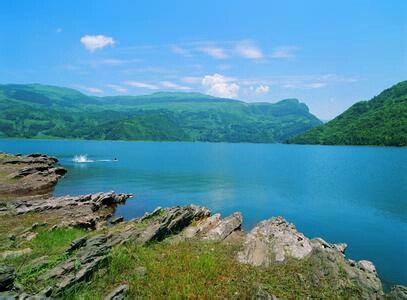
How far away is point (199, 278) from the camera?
24.2 meters

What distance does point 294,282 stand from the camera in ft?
78.6

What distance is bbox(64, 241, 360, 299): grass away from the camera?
2194cm

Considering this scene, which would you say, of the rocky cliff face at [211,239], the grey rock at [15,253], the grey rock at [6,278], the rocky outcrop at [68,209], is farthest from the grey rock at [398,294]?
the rocky outcrop at [68,209]

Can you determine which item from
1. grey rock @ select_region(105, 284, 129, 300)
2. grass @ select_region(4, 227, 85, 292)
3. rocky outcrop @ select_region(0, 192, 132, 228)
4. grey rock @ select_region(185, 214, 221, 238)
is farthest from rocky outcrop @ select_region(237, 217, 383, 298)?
rocky outcrop @ select_region(0, 192, 132, 228)

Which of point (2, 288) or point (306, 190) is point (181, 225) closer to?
point (2, 288)

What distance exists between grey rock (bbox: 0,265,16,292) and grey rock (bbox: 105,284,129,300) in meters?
5.55

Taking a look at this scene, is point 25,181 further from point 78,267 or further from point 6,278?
point 6,278

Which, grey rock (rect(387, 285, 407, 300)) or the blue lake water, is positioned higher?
grey rock (rect(387, 285, 407, 300))

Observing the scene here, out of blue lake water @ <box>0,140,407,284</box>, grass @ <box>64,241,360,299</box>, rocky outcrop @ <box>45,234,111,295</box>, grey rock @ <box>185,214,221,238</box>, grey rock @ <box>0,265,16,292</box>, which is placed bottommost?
blue lake water @ <box>0,140,407,284</box>

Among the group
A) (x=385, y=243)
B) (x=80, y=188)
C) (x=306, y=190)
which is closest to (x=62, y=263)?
(x=385, y=243)

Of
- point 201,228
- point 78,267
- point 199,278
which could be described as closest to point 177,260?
point 199,278

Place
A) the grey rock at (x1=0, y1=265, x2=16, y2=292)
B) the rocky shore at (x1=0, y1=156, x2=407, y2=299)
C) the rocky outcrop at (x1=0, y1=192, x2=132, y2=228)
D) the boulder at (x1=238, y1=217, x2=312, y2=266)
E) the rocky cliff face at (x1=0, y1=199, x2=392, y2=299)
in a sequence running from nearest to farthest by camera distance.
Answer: the grey rock at (x1=0, y1=265, x2=16, y2=292)
the rocky shore at (x1=0, y1=156, x2=407, y2=299)
the rocky cliff face at (x1=0, y1=199, x2=392, y2=299)
the boulder at (x1=238, y1=217, x2=312, y2=266)
the rocky outcrop at (x1=0, y1=192, x2=132, y2=228)

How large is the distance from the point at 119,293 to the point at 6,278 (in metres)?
6.50

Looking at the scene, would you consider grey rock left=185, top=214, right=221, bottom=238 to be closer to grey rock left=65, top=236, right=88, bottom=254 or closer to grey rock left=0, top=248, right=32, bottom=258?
grey rock left=65, top=236, right=88, bottom=254
